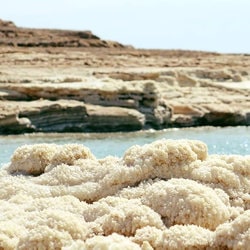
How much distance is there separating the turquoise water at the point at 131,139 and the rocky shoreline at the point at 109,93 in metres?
1.05

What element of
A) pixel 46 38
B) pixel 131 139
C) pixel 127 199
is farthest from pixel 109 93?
pixel 127 199

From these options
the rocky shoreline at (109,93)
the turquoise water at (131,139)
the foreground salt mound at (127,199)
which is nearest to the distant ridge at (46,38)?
the rocky shoreline at (109,93)

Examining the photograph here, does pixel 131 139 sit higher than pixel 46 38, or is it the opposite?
pixel 46 38

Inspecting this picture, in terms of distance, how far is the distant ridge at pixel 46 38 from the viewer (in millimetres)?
64188

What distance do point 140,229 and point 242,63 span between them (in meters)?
57.4

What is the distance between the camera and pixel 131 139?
34.4m

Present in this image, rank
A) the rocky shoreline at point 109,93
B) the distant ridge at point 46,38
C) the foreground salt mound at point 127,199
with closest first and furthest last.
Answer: the foreground salt mound at point 127,199, the rocky shoreline at point 109,93, the distant ridge at point 46,38

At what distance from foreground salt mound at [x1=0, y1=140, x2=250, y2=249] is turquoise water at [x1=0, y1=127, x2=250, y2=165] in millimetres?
20238

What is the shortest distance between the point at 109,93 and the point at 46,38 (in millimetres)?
29914


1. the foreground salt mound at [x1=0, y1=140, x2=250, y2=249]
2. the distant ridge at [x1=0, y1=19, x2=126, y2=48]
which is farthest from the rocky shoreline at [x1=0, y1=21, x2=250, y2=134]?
the foreground salt mound at [x1=0, y1=140, x2=250, y2=249]

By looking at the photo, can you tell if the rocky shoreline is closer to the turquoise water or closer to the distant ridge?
the turquoise water

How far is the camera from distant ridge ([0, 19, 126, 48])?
211 feet

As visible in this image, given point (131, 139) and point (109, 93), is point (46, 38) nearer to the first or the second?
point (109, 93)

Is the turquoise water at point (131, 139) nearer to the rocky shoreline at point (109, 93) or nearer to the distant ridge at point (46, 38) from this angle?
the rocky shoreline at point (109, 93)
